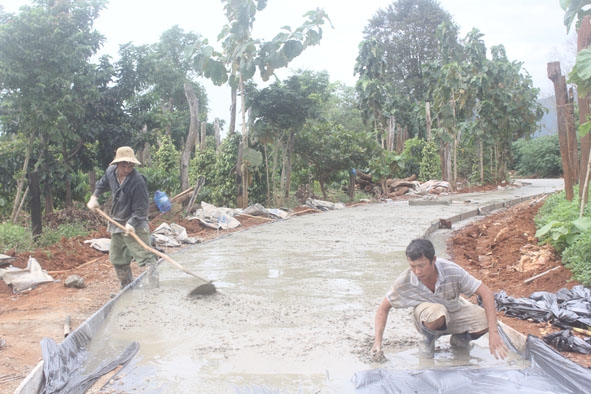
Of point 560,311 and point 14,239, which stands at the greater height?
point 14,239

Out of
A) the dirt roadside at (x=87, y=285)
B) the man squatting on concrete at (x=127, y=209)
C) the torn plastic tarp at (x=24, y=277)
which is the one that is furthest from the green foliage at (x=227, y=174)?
the man squatting on concrete at (x=127, y=209)

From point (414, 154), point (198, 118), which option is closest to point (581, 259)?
point (198, 118)

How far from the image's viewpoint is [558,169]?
40.2 m

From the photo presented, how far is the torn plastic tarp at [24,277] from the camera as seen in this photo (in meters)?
6.47

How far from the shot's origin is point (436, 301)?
4086 mm

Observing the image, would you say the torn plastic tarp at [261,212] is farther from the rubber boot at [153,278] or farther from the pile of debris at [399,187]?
the pile of debris at [399,187]

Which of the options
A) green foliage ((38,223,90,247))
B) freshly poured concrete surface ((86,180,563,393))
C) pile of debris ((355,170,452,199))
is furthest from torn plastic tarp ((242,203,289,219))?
pile of debris ((355,170,452,199))

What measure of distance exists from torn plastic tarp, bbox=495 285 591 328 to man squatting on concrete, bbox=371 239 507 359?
99cm

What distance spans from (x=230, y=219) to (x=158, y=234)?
248 cm

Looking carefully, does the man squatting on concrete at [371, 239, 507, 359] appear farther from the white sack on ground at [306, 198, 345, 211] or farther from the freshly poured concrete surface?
the white sack on ground at [306, 198, 345, 211]

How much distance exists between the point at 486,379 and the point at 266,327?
1987mm

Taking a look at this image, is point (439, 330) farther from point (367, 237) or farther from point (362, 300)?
point (367, 237)

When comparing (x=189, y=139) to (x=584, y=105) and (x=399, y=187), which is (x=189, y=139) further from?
(x=399, y=187)

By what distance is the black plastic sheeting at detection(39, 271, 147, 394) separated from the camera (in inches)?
140
